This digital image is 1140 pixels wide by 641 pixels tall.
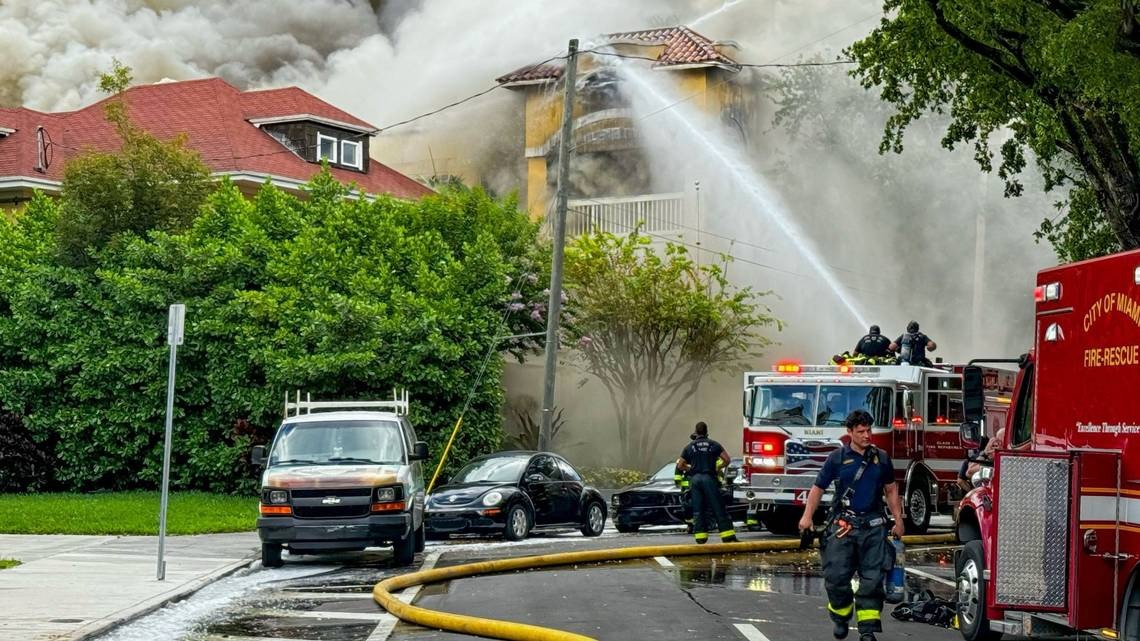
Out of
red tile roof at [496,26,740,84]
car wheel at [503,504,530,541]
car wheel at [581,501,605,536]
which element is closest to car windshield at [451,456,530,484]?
car wheel at [503,504,530,541]

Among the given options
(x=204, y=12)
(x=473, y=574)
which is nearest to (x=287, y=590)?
(x=473, y=574)

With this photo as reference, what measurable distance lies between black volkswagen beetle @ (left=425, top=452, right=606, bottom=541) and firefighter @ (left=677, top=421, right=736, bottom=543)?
2.98 metres

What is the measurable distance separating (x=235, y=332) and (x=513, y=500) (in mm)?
11043

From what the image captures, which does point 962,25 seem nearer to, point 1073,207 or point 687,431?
point 1073,207

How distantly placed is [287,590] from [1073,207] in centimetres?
1543

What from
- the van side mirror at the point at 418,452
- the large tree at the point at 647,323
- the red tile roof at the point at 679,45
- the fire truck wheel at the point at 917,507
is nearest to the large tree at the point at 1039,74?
the fire truck wheel at the point at 917,507

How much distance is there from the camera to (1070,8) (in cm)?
1702

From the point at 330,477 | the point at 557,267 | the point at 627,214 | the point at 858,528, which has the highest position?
the point at 627,214

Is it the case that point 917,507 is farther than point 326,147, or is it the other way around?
point 326,147

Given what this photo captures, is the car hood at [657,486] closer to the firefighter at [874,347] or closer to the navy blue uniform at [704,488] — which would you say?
the firefighter at [874,347]

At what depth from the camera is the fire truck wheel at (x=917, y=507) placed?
2375cm

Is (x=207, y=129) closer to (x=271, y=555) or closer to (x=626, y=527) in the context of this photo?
(x=626, y=527)

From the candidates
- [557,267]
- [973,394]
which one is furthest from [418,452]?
[557,267]

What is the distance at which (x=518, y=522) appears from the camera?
23328 mm
